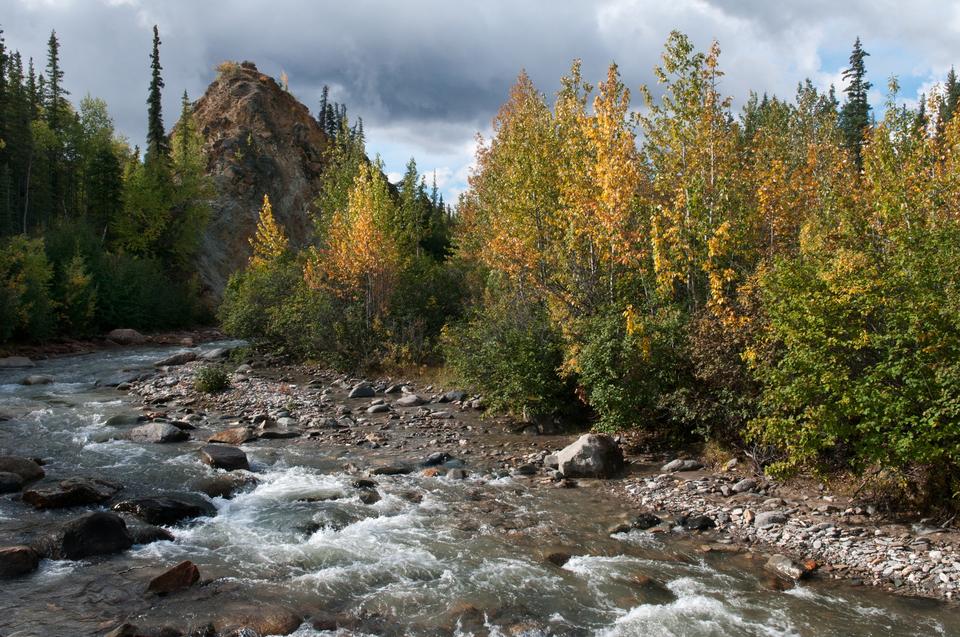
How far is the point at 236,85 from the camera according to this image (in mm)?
77938

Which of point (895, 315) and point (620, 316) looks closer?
point (895, 315)

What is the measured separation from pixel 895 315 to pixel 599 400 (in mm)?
6173

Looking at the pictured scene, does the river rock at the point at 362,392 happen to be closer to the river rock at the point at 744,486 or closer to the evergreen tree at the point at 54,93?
the river rock at the point at 744,486

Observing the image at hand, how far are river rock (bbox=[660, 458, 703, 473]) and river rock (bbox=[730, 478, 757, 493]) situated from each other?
136 cm

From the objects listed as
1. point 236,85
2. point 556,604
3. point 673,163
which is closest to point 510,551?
point 556,604

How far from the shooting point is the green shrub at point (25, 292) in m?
30.9

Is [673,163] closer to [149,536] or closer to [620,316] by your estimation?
[620,316]

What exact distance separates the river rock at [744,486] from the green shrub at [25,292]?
106ft

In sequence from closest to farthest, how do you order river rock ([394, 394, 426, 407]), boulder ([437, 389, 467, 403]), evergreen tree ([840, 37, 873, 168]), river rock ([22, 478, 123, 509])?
1. river rock ([22, 478, 123, 509])
2. river rock ([394, 394, 426, 407])
3. boulder ([437, 389, 467, 403])
4. evergreen tree ([840, 37, 873, 168])

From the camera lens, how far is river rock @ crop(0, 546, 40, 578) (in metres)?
8.39

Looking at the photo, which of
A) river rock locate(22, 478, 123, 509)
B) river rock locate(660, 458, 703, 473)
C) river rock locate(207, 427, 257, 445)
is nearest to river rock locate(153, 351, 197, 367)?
river rock locate(207, 427, 257, 445)

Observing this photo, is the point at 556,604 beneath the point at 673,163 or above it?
beneath

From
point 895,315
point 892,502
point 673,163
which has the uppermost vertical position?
point 673,163

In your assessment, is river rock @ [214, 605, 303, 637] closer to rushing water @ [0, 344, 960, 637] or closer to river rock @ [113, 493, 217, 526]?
rushing water @ [0, 344, 960, 637]
